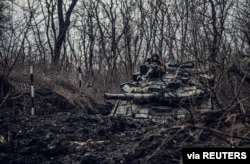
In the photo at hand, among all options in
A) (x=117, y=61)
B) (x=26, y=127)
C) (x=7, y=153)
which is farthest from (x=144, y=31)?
(x=7, y=153)

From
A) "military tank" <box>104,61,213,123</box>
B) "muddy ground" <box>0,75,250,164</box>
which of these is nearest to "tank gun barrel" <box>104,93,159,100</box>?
"military tank" <box>104,61,213,123</box>

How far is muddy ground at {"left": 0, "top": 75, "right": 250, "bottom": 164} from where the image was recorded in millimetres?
6064

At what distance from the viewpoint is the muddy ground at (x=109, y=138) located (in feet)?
19.9

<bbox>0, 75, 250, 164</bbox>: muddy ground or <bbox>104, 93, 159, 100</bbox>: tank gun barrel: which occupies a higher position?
<bbox>104, 93, 159, 100</bbox>: tank gun barrel

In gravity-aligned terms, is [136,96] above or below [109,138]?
above

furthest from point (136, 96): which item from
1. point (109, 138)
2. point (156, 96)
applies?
point (109, 138)

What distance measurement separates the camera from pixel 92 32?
28938mm

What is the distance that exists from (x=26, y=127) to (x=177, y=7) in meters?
19.3

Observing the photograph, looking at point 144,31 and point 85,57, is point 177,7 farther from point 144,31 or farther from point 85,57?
point 85,57

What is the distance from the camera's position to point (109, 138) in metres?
8.66

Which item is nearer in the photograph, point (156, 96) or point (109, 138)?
point (109, 138)

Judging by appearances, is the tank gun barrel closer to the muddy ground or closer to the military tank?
the military tank

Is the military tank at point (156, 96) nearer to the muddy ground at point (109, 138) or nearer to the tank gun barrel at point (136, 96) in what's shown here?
the tank gun barrel at point (136, 96)

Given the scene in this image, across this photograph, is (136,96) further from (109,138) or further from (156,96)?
(109,138)
